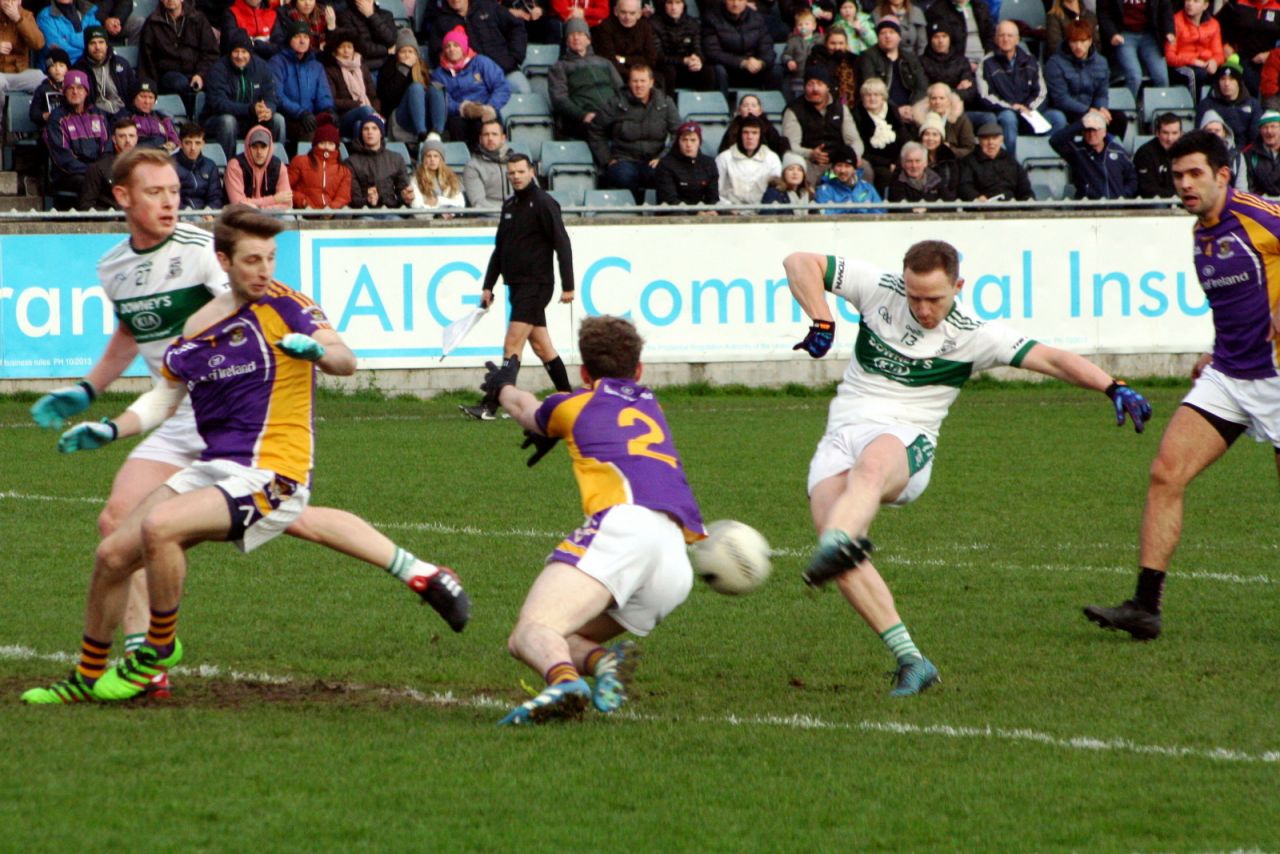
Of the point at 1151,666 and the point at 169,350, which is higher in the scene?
the point at 169,350

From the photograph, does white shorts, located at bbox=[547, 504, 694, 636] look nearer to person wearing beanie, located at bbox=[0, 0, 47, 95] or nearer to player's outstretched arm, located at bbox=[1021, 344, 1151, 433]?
player's outstretched arm, located at bbox=[1021, 344, 1151, 433]

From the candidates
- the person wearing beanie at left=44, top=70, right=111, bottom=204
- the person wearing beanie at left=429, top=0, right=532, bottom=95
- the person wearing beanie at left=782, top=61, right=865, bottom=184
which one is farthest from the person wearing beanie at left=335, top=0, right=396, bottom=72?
the person wearing beanie at left=782, top=61, right=865, bottom=184

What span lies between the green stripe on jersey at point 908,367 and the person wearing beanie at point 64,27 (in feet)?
47.6

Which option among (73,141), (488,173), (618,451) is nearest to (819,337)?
(618,451)

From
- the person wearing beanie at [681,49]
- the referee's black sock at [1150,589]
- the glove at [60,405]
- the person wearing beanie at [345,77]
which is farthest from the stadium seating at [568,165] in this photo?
the glove at [60,405]

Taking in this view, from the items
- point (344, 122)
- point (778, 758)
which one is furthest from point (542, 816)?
point (344, 122)

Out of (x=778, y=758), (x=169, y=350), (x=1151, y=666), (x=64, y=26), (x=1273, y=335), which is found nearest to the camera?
(x=778, y=758)

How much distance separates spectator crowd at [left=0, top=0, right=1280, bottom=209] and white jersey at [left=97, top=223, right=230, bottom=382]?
36.5ft

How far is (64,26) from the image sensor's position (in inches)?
776

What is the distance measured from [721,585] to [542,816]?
169 cm

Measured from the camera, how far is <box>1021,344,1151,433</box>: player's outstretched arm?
6.68 metres

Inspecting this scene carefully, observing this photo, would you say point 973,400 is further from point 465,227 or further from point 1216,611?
point 1216,611

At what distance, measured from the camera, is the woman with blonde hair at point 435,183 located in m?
18.5

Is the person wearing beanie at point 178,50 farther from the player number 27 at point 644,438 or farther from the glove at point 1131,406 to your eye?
the glove at point 1131,406
